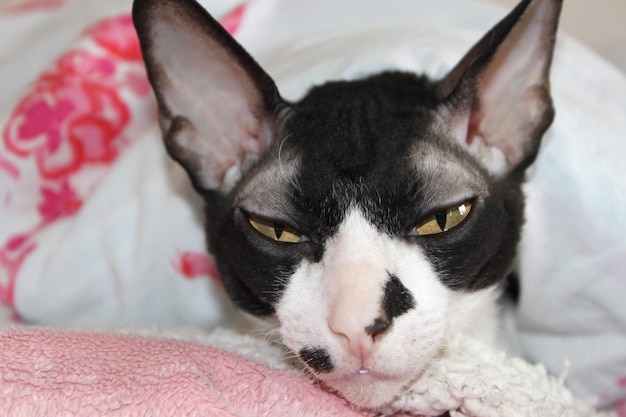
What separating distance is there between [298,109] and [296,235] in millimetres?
221

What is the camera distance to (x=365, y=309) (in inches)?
34.9

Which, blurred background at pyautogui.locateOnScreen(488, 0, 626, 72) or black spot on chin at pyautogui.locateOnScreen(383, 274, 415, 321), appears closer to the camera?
black spot on chin at pyautogui.locateOnScreen(383, 274, 415, 321)

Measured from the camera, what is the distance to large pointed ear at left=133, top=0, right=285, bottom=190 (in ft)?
3.53

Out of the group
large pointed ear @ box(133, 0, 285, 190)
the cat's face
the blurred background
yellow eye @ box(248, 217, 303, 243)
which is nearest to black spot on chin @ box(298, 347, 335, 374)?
the cat's face

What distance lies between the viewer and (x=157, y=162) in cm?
151

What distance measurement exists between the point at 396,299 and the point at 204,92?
1.55 ft

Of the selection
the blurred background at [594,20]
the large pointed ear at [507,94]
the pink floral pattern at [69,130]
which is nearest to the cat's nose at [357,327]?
the large pointed ear at [507,94]

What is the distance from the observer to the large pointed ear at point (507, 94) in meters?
1.08

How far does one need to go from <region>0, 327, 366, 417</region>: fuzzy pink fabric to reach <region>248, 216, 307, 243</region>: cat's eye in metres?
0.17

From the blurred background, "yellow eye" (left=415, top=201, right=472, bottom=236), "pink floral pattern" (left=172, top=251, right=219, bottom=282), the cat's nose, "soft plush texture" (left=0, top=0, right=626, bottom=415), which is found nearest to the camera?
the cat's nose

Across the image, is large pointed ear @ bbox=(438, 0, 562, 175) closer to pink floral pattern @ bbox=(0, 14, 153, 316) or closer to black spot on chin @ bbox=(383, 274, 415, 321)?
black spot on chin @ bbox=(383, 274, 415, 321)

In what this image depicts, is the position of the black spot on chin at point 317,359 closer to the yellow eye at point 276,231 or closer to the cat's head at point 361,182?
the cat's head at point 361,182

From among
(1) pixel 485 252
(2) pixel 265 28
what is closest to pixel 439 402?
(1) pixel 485 252

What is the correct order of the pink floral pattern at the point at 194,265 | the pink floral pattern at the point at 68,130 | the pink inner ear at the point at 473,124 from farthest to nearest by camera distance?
the pink floral pattern at the point at 68,130 < the pink floral pattern at the point at 194,265 < the pink inner ear at the point at 473,124
